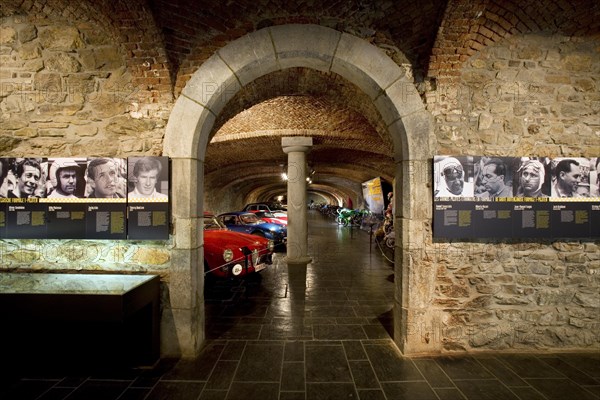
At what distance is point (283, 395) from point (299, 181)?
5.75 meters

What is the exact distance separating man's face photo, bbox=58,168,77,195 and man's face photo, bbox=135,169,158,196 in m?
0.74

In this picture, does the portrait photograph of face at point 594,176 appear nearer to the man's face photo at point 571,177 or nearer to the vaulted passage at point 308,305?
the man's face photo at point 571,177

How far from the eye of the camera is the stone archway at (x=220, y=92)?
117 inches

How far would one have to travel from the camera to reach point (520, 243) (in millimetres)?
3057

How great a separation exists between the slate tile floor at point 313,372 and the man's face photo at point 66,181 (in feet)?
6.02

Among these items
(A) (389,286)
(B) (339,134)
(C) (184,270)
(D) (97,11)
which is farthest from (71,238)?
(B) (339,134)

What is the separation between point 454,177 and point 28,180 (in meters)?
4.91

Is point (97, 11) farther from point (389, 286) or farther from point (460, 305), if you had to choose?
point (389, 286)

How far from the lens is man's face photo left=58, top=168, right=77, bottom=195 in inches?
116

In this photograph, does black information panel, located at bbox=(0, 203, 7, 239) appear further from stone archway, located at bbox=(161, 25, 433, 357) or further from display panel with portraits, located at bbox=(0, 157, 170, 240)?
stone archway, located at bbox=(161, 25, 433, 357)

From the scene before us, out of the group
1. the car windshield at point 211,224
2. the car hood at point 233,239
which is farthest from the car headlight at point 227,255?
the car windshield at point 211,224

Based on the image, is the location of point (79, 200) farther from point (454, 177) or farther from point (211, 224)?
point (454, 177)

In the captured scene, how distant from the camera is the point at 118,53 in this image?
3.04 meters

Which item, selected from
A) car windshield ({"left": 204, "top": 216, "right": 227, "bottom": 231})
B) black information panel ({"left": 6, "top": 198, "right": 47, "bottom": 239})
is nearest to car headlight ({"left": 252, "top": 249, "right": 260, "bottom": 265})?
car windshield ({"left": 204, "top": 216, "right": 227, "bottom": 231})
